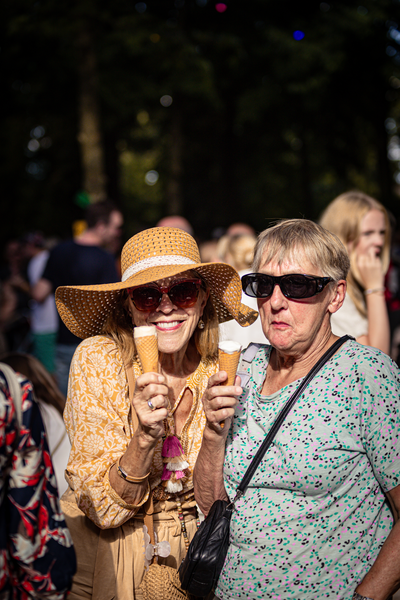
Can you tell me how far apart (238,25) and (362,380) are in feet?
44.4

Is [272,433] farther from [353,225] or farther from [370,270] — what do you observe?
[353,225]

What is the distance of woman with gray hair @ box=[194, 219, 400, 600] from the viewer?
197 centimetres

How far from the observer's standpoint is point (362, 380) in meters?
2.01

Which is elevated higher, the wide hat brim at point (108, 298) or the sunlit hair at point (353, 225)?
the sunlit hair at point (353, 225)

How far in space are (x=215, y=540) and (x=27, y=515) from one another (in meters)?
0.82

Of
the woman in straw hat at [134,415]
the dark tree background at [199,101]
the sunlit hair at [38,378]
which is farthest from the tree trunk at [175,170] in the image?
the woman in straw hat at [134,415]

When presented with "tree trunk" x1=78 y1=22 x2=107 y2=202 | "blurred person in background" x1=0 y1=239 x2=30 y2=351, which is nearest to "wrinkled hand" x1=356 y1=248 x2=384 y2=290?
"blurred person in background" x1=0 y1=239 x2=30 y2=351

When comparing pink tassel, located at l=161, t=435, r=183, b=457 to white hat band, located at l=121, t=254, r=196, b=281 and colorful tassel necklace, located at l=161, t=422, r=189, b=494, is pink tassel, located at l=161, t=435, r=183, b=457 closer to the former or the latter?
colorful tassel necklace, located at l=161, t=422, r=189, b=494

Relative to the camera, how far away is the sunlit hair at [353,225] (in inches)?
145

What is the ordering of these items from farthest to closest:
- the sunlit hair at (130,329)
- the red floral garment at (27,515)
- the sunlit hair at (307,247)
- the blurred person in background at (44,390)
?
the blurred person in background at (44,390) < the sunlit hair at (130,329) < the sunlit hair at (307,247) < the red floral garment at (27,515)

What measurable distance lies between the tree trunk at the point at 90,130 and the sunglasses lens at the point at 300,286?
8.55 m

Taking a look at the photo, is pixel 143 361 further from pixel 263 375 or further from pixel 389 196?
pixel 389 196

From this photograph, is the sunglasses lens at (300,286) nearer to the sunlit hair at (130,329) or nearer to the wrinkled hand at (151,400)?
the sunlit hair at (130,329)

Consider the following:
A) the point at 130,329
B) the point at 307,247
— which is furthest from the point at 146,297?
the point at 307,247
